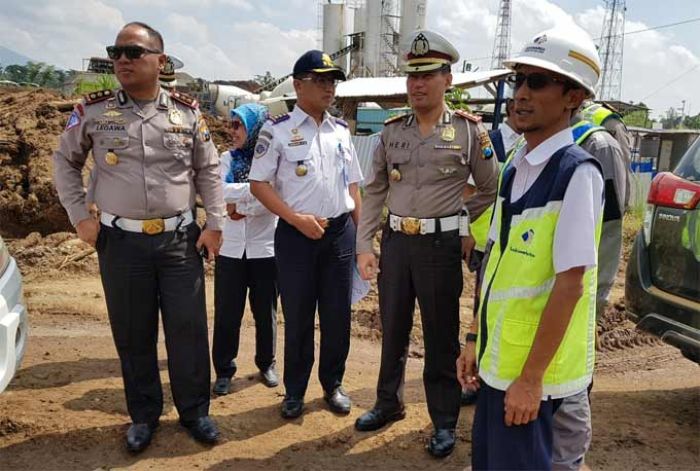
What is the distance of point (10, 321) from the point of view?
269 centimetres

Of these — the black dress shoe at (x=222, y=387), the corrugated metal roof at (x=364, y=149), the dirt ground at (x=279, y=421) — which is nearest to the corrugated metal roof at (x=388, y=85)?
the corrugated metal roof at (x=364, y=149)

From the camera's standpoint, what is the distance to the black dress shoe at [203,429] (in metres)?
3.15

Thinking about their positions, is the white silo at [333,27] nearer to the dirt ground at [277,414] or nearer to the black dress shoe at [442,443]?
the dirt ground at [277,414]

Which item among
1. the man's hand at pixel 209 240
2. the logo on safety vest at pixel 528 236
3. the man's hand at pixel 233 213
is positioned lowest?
the man's hand at pixel 209 240

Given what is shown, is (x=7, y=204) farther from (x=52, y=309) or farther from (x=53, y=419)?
(x=53, y=419)

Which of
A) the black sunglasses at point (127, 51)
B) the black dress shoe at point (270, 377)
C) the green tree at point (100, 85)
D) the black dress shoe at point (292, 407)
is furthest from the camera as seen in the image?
the green tree at point (100, 85)

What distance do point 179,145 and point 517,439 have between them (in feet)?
7.09

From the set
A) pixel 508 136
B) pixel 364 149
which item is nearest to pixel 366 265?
pixel 508 136

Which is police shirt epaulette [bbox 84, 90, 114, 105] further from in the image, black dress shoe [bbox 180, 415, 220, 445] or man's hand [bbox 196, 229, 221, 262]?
black dress shoe [bbox 180, 415, 220, 445]

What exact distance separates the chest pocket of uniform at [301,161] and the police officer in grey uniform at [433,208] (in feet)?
1.38

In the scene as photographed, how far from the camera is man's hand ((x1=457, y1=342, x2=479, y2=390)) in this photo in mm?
2088

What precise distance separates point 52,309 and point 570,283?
17.8 feet

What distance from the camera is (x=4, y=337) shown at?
104 inches

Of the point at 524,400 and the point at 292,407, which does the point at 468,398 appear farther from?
the point at 524,400
